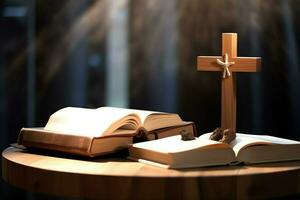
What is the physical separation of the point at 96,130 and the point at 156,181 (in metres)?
0.24

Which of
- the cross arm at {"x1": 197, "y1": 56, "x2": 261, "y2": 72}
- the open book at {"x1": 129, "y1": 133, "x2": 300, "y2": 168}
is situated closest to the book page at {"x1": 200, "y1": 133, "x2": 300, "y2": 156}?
the open book at {"x1": 129, "y1": 133, "x2": 300, "y2": 168}

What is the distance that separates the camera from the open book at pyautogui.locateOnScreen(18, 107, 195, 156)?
4.34 ft

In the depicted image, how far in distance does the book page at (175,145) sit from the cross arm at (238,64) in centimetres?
21

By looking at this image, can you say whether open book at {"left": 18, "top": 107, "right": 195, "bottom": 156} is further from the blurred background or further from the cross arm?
the blurred background

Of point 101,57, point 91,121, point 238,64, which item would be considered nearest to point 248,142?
point 238,64

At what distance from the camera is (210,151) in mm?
1252

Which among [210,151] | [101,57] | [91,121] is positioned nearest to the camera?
[210,151]

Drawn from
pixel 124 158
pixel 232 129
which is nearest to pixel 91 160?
pixel 124 158

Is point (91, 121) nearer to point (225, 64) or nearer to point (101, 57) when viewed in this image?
point (225, 64)

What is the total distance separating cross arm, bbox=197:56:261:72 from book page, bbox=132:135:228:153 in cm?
21

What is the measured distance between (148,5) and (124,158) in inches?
27.1

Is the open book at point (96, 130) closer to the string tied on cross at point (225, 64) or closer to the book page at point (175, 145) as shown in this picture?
the book page at point (175, 145)

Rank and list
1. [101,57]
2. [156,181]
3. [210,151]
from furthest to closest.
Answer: [101,57]
[210,151]
[156,181]

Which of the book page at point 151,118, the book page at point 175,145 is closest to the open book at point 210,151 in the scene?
the book page at point 175,145
